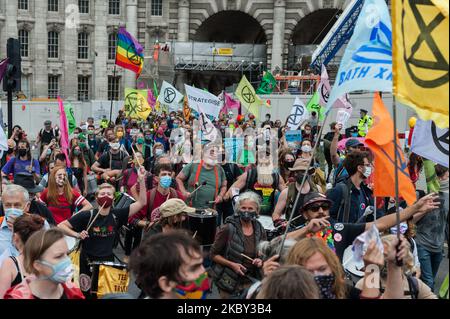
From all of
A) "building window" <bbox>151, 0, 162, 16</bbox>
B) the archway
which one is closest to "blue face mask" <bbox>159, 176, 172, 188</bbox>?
the archway

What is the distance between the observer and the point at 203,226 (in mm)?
7023

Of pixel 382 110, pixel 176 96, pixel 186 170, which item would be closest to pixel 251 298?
pixel 382 110

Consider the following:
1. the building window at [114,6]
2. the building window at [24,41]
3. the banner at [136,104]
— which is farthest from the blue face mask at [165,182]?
the building window at [114,6]

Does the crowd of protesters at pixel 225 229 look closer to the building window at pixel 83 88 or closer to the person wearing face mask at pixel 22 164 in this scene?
the person wearing face mask at pixel 22 164

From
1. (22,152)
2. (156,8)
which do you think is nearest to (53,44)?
(156,8)

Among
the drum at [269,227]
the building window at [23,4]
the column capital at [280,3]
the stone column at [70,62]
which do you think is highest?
the column capital at [280,3]

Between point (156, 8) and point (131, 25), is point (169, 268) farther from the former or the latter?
point (156, 8)

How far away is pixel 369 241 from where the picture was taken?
4055 millimetres

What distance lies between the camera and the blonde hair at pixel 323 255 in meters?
4.02

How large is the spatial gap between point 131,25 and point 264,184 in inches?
1495

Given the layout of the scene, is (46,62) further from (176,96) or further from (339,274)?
(339,274)

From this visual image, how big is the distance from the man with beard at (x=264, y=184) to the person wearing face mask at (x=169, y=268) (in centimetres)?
461

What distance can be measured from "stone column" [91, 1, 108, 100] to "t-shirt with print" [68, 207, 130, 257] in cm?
3892

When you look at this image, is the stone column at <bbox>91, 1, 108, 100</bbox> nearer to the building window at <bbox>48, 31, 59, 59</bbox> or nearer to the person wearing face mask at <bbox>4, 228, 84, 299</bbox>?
the building window at <bbox>48, 31, 59, 59</bbox>
